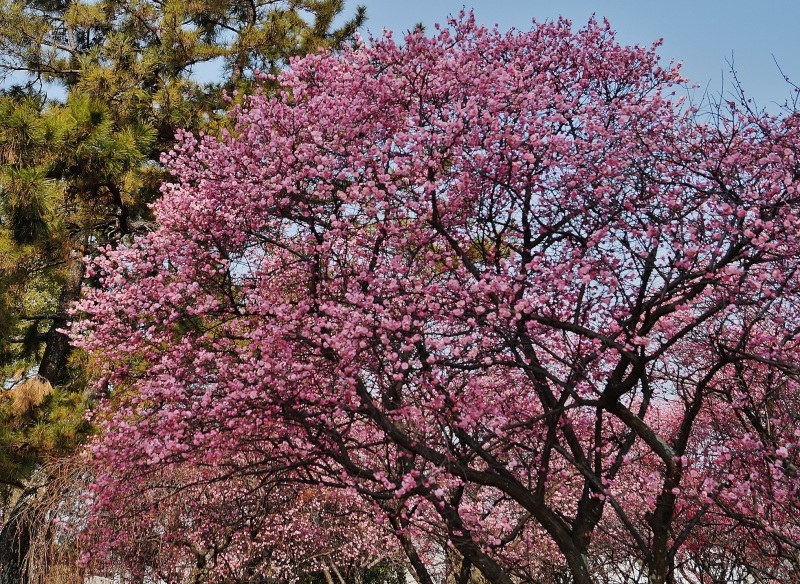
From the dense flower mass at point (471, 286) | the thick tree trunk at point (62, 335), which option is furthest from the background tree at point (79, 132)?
the dense flower mass at point (471, 286)

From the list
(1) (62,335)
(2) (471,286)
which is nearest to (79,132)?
(1) (62,335)

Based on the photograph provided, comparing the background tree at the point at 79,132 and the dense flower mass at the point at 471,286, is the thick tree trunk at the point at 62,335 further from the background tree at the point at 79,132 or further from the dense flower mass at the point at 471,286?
the dense flower mass at the point at 471,286

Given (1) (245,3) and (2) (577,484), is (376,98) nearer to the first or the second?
(2) (577,484)

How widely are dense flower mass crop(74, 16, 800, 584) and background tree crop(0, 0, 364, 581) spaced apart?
2451 millimetres

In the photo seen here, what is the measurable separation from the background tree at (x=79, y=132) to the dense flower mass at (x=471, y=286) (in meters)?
2.45

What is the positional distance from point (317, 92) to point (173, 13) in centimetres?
910

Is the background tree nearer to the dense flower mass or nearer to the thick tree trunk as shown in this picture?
the thick tree trunk

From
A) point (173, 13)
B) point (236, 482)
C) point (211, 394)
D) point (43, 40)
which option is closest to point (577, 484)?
point (236, 482)

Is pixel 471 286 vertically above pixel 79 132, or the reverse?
pixel 79 132

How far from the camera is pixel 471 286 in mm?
6449

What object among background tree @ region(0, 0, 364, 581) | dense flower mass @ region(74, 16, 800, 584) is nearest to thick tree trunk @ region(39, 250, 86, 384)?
background tree @ region(0, 0, 364, 581)

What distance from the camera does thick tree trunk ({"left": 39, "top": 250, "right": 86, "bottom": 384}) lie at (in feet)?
43.5

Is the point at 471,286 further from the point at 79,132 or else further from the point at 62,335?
the point at 62,335

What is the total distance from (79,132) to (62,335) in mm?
4873
